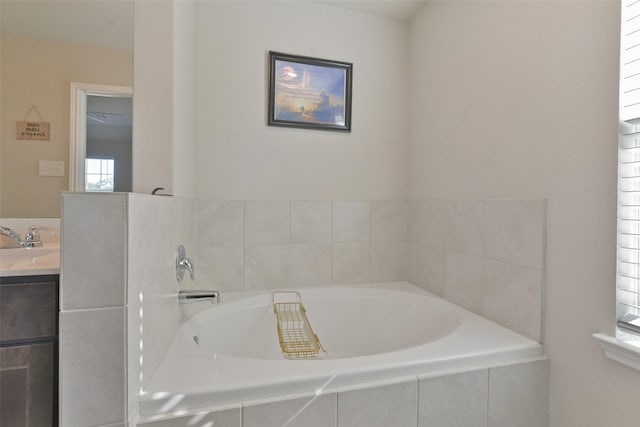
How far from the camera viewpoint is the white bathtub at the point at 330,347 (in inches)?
34.0

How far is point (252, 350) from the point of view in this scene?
160 cm

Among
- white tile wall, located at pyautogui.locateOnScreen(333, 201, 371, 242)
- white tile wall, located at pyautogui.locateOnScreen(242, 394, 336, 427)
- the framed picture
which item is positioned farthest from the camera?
white tile wall, located at pyautogui.locateOnScreen(333, 201, 371, 242)

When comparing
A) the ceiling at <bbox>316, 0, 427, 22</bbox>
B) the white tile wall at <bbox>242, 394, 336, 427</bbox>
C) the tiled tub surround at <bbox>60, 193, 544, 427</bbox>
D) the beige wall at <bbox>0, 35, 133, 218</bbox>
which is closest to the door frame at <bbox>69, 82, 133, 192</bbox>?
the beige wall at <bbox>0, 35, 133, 218</bbox>

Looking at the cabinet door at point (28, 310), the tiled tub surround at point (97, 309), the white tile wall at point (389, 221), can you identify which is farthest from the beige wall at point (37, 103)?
the white tile wall at point (389, 221)

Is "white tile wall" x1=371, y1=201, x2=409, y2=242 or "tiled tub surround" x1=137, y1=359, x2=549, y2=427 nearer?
"tiled tub surround" x1=137, y1=359, x2=549, y2=427

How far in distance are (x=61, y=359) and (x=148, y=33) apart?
3.46 ft

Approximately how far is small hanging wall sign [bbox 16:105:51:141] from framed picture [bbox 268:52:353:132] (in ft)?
3.51

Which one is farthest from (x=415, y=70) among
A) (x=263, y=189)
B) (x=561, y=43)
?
(x=263, y=189)

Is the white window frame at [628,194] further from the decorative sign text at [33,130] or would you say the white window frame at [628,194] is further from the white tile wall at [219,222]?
the decorative sign text at [33,130]

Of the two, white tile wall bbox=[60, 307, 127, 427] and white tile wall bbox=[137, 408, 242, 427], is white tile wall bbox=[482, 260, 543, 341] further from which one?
white tile wall bbox=[60, 307, 127, 427]

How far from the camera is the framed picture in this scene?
1.84 metres

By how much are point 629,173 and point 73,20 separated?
1.91 meters

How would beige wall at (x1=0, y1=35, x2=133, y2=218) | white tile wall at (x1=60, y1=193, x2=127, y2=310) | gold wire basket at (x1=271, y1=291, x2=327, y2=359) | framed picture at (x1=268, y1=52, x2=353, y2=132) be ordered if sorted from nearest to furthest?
white tile wall at (x1=60, y1=193, x2=127, y2=310), beige wall at (x1=0, y1=35, x2=133, y2=218), gold wire basket at (x1=271, y1=291, x2=327, y2=359), framed picture at (x1=268, y1=52, x2=353, y2=132)

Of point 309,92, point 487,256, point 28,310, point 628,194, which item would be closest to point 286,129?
point 309,92
